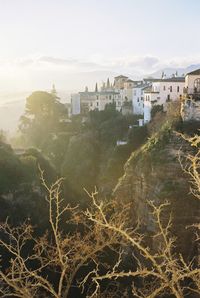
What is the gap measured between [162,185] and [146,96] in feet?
87.8

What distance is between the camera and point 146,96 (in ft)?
170

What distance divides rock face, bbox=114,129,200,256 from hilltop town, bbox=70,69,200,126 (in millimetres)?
3875

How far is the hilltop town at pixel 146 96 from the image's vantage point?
35472 millimetres

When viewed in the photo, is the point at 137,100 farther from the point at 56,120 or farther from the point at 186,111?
the point at 186,111

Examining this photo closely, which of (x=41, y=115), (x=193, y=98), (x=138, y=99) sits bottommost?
(x=41, y=115)

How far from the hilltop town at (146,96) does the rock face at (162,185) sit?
3875 millimetres

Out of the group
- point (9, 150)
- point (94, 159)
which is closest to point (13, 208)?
point (9, 150)

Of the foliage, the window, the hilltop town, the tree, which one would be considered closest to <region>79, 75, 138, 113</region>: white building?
the hilltop town

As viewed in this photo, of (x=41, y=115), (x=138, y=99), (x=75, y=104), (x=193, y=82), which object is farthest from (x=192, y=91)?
(x=75, y=104)

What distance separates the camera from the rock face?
25.5 metres

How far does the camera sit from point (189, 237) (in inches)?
992

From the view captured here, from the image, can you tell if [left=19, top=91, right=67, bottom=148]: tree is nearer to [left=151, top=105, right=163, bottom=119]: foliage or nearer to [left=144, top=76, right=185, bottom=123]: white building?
[left=144, top=76, right=185, bottom=123]: white building

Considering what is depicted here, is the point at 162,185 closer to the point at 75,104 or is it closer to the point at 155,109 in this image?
the point at 155,109

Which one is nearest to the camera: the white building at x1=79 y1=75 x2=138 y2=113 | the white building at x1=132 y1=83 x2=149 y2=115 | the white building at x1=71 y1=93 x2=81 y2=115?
the white building at x1=132 y1=83 x2=149 y2=115
